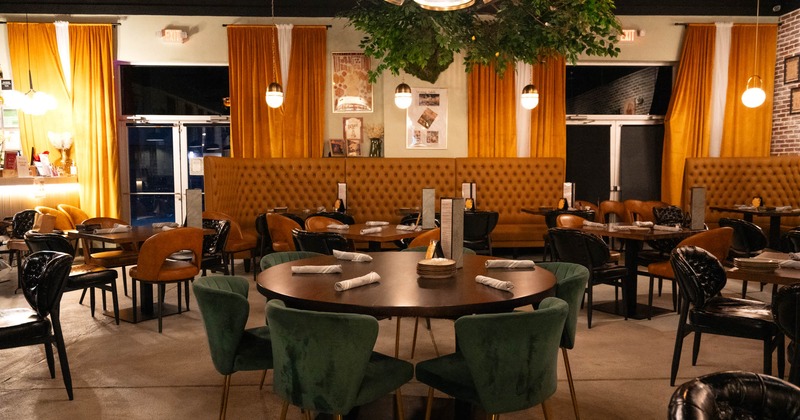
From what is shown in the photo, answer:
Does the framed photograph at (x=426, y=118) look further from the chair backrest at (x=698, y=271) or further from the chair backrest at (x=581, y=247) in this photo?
the chair backrest at (x=698, y=271)

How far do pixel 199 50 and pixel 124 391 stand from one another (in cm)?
657

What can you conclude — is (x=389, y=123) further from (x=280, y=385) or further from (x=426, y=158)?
(x=280, y=385)

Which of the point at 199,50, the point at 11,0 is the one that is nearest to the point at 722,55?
the point at 199,50

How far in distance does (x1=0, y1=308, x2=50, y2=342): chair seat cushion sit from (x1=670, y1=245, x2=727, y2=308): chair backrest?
3.57 meters

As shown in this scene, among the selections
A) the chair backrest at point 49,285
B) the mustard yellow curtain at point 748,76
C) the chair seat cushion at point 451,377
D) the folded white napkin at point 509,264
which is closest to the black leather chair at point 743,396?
the chair seat cushion at point 451,377

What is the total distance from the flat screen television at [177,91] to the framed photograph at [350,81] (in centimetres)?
179

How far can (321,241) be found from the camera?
15.6ft

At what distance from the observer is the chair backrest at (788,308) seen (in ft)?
8.55

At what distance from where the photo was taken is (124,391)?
138 inches

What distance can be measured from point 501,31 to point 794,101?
5288 mm

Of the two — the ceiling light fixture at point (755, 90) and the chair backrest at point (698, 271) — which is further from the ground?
the ceiling light fixture at point (755, 90)

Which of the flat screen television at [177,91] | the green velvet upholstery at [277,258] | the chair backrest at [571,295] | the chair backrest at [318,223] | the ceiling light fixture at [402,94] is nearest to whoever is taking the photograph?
the chair backrest at [571,295]

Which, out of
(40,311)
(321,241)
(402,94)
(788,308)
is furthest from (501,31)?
(40,311)

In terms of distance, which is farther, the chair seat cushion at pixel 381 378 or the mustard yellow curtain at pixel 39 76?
the mustard yellow curtain at pixel 39 76
